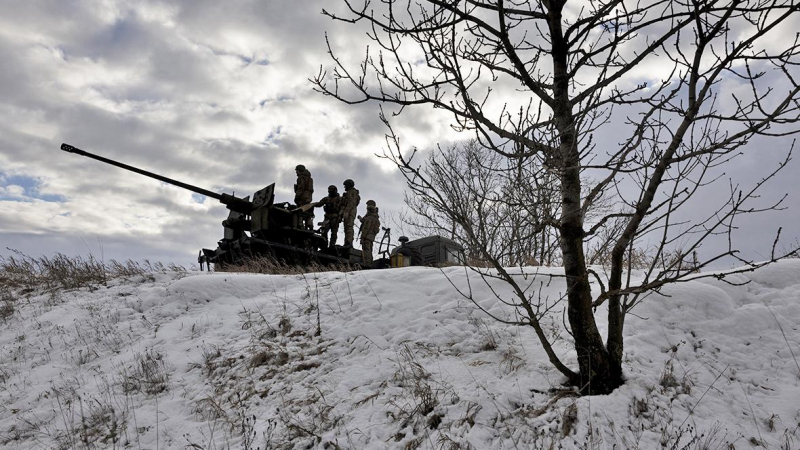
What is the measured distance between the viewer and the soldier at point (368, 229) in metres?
14.7

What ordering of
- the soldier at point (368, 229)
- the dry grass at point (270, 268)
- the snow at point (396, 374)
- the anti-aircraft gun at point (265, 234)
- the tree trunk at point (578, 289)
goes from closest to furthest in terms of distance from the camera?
the snow at point (396, 374) → the tree trunk at point (578, 289) → the dry grass at point (270, 268) → the anti-aircraft gun at point (265, 234) → the soldier at point (368, 229)

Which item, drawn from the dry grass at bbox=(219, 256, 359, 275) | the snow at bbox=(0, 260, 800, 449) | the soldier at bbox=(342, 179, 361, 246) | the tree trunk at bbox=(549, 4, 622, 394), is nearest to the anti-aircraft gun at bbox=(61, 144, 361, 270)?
the dry grass at bbox=(219, 256, 359, 275)

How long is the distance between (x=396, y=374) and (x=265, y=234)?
9.67m

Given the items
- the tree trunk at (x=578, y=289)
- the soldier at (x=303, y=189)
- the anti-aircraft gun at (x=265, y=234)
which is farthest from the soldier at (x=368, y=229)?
the tree trunk at (x=578, y=289)

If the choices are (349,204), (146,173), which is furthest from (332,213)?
(146,173)

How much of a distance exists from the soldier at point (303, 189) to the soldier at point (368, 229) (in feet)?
5.87

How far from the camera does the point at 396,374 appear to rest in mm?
4402

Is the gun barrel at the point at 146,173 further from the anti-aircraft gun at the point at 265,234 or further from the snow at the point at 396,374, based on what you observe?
the snow at the point at 396,374

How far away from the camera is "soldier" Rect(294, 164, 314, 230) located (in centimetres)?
1399

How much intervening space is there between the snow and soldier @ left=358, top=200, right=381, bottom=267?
24.9 feet

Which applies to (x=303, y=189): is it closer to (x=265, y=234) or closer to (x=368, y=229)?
(x=265, y=234)

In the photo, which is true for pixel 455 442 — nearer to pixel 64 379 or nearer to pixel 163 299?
pixel 64 379

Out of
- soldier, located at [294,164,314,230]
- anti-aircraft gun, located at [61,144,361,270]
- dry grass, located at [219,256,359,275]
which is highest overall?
soldier, located at [294,164,314,230]

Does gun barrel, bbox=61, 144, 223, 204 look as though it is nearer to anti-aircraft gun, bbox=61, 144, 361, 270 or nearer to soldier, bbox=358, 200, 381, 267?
anti-aircraft gun, bbox=61, 144, 361, 270
